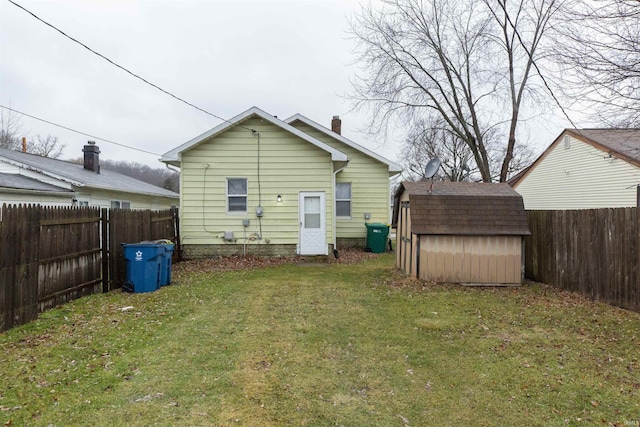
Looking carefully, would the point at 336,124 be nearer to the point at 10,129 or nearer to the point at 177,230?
the point at 177,230

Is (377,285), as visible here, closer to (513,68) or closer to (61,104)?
(513,68)

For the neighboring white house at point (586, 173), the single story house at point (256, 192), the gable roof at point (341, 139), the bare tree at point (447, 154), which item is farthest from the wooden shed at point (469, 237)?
the bare tree at point (447, 154)

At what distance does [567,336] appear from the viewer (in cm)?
535

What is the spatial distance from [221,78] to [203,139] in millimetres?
5804

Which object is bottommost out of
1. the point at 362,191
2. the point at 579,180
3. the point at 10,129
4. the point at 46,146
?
the point at 362,191

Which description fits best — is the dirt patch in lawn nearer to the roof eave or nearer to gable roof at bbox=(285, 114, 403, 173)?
gable roof at bbox=(285, 114, 403, 173)

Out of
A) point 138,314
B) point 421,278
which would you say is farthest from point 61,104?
point 421,278

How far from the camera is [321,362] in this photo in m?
4.38

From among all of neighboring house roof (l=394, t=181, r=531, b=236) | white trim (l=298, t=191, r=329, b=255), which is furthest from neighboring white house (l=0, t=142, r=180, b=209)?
neighboring house roof (l=394, t=181, r=531, b=236)

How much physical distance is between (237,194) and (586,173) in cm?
1499

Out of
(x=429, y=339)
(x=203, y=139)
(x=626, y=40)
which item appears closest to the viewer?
(x=429, y=339)

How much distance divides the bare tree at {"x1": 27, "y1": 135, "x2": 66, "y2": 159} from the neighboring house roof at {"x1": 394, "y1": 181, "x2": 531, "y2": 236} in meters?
40.4

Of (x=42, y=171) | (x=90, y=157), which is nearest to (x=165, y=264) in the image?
(x=42, y=171)

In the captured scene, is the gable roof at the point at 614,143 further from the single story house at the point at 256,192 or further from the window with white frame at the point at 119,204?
the window with white frame at the point at 119,204
